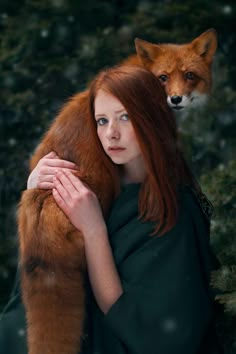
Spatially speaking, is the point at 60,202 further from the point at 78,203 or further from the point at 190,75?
the point at 190,75

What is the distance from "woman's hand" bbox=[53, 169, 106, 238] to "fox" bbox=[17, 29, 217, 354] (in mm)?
25

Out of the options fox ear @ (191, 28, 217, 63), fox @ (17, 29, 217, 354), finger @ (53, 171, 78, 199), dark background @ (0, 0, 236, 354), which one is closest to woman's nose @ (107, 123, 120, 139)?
fox @ (17, 29, 217, 354)

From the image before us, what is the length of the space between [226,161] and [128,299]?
199 cm

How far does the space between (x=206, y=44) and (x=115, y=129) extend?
57 centimetres

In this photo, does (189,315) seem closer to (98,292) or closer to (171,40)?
(98,292)

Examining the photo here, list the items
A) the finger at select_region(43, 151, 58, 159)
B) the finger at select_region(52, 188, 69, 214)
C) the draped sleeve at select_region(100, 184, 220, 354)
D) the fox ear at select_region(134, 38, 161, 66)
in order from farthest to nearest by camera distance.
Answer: the fox ear at select_region(134, 38, 161, 66), the finger at select_region(43, 151, 58, 159), the finger at select_region(52, 188, 69, 214), the draped sleeve at select_region(100, 184, 220, 354)

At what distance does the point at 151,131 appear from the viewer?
228cm

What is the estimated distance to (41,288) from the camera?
89.6 inches

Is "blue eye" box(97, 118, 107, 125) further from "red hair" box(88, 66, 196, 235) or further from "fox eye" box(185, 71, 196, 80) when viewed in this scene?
"fox eye" box(185, 71, 196, 80)

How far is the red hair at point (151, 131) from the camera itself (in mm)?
2260

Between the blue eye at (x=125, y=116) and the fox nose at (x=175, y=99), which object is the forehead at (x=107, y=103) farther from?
the fox nose at (x=175, y=99)

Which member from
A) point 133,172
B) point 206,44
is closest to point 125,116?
point 133,172

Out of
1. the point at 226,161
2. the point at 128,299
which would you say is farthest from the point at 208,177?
the point at 128,299

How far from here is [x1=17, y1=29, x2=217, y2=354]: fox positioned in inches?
88.4
